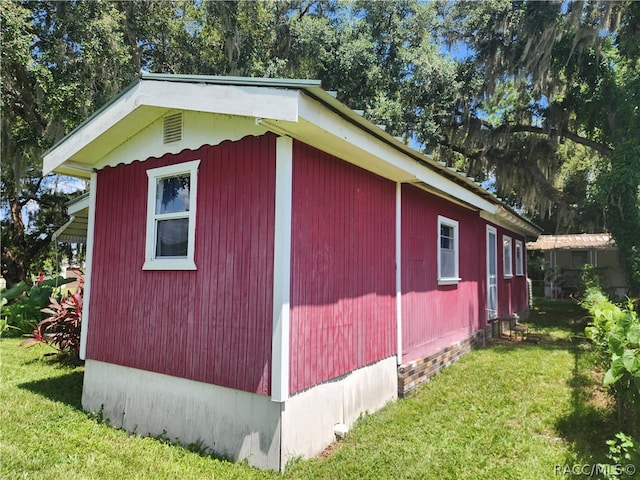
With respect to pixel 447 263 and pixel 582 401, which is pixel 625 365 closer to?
pixel 582 401

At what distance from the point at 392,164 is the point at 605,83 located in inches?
447

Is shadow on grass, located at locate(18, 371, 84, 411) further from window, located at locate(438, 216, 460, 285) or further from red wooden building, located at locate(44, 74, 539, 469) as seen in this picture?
window, located at locate(438, 216, 460, 285)

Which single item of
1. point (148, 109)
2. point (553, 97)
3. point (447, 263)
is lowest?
point (447, 263)

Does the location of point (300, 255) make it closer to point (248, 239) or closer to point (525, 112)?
point (248, 239)

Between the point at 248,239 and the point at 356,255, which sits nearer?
the point at 248,239

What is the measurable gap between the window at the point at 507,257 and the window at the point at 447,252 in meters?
4.19

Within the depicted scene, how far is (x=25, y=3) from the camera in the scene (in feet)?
32.8

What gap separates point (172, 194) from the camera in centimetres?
452

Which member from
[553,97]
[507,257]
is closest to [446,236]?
[507,257]

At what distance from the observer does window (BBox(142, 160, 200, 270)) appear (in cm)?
424

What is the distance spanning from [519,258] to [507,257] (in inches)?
79.1

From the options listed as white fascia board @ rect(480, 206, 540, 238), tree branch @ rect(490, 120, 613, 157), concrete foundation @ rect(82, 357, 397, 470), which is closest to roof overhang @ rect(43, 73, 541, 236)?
concrete foundation @ rect(82, 357, 397, 470)

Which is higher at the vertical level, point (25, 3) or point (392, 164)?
point (25, 3)

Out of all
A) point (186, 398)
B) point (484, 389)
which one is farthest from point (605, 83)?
point (186, 398)
